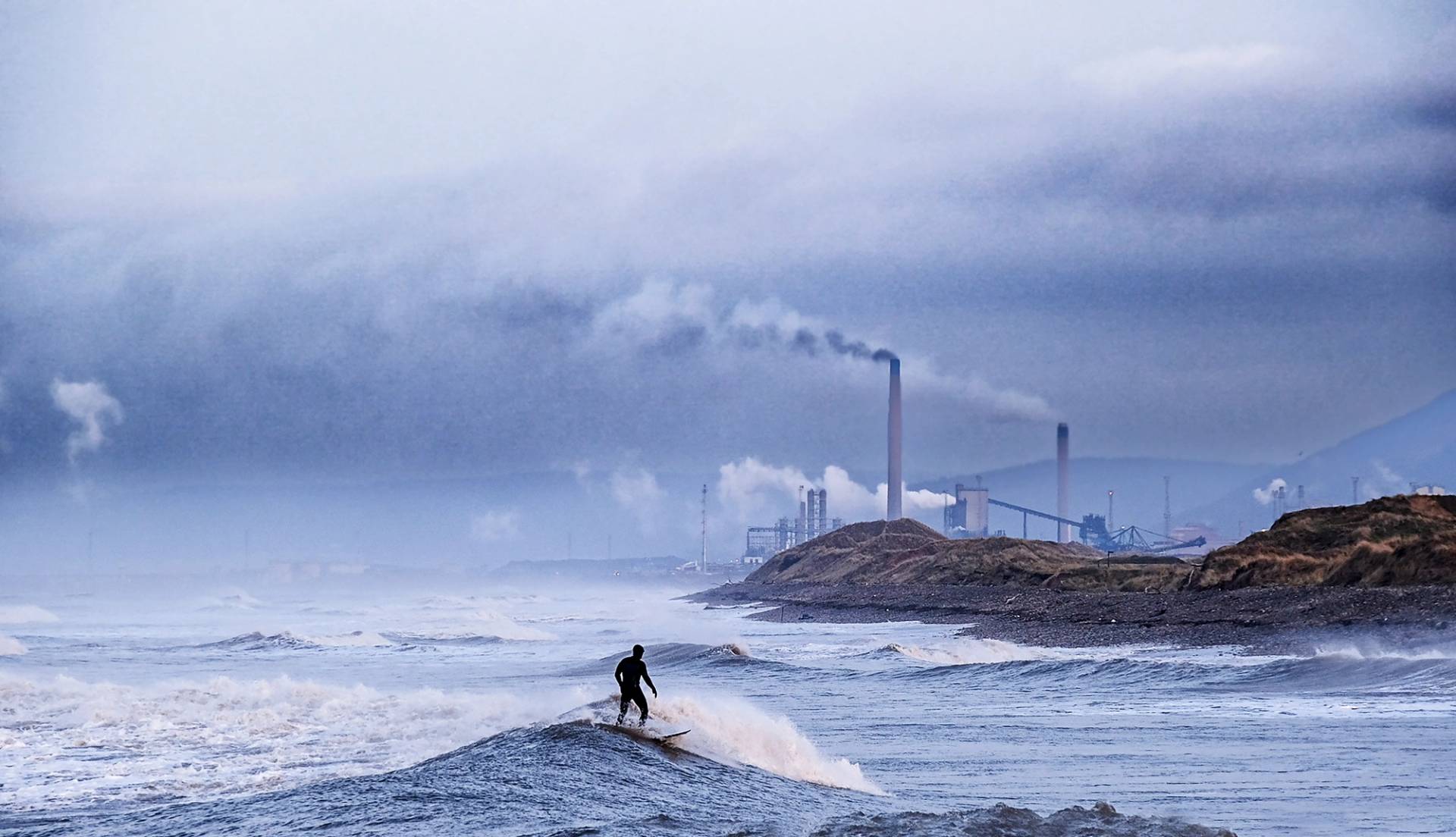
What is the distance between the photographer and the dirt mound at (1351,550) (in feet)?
209

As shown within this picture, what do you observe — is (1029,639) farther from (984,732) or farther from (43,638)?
(43,638)

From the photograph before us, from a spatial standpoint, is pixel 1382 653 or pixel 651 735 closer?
pixel 651 735

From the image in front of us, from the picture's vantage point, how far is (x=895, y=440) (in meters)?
192

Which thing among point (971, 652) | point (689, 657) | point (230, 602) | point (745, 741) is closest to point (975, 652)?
point (971, 652)

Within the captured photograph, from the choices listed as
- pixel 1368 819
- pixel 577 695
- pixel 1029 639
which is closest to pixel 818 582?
pixel 1029 639

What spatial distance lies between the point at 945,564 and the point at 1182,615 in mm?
63472

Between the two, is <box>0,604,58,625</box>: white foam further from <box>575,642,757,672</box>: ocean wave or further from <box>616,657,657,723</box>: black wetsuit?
<box>616,657,657,723</box>: black wetsuit

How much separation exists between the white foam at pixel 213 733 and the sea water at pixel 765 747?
4.3 inches

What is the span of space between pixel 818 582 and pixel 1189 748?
133m

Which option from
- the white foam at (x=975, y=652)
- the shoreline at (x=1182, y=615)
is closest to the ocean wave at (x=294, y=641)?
the white foam at (x=975, y=652)

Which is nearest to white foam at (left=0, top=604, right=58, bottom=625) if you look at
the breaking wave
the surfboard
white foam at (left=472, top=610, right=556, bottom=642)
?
white foam at (left=472, top=610, right=556, bottom=642)

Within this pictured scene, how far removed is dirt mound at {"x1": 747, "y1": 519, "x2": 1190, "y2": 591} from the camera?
10006 cm

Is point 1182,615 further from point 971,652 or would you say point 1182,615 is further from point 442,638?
point 442,638

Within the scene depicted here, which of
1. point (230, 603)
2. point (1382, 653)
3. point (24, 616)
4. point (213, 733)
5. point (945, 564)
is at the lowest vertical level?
point (24, 616)
